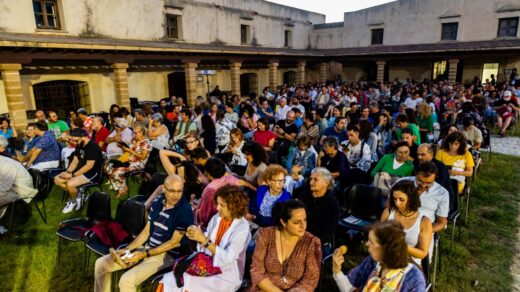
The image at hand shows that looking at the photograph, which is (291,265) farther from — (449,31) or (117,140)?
(449,31)

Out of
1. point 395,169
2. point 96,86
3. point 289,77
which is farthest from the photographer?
point 289,77

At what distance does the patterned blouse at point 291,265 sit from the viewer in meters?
2.73

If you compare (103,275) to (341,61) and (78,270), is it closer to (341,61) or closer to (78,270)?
(78,270)

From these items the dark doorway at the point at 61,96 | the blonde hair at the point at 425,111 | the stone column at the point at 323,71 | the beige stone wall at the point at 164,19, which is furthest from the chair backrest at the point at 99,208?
the stone column at the point at 323,71

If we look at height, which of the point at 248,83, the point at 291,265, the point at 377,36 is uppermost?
the point at 377,36

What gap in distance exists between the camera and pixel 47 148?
6352 mm

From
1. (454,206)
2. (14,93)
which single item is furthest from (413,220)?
(14,93)

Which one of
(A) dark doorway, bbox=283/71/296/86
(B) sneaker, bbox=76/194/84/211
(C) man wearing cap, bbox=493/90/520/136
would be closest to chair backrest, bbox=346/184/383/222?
(B) sneaker, bbox=76/194/84/211

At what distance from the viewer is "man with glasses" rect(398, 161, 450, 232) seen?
3.50 m

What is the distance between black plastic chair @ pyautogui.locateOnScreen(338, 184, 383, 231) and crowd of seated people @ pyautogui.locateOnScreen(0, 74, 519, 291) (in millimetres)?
313

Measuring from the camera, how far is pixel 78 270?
13.5 feet

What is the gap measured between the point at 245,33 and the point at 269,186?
1916 cm

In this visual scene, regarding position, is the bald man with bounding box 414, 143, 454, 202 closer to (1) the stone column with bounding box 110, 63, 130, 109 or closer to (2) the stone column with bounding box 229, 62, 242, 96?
(1) the stone column with bounding box 110, 63, 130, 109

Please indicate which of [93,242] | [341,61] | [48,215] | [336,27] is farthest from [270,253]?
[336,27]
